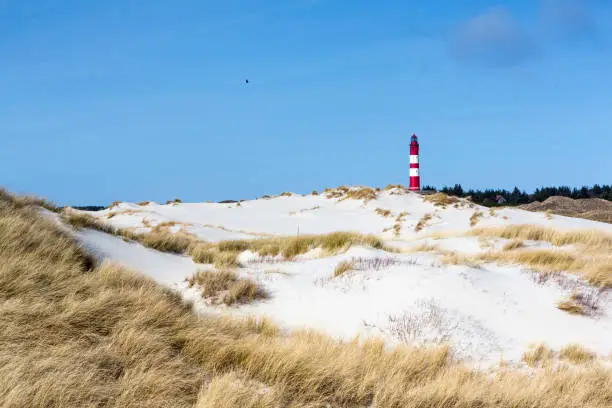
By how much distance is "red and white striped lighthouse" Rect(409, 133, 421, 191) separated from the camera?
132ft

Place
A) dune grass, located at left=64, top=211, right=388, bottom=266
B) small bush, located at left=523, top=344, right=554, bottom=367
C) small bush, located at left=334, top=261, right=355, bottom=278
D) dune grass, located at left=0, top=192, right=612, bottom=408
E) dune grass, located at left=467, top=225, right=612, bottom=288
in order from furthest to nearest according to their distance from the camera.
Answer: dune grass, located at left=64, top=211, right=388, bottom=266 < small bush, located at left=334, top=261, right=355, bottom=278 < dune grass, located at left=467, top=225, right=612, bottom=288 < small bush, located at left=523, top=344, right=554, bottom=367 < dune grass, located at left=0, top=192, right=612, bottom=408

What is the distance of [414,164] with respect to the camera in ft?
133

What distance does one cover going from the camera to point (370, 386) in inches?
163

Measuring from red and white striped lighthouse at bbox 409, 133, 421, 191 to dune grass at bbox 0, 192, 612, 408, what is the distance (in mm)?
35728

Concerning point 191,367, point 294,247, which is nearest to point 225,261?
point 294,247

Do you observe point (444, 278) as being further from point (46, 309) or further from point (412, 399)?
point (46, 309)

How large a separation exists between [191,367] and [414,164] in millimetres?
37938

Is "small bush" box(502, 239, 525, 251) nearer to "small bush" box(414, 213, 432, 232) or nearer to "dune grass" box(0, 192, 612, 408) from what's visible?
"dune grass" box(0, 192, 612, 408)

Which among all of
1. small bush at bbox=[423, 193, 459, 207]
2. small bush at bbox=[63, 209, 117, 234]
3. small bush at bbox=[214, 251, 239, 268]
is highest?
small bush at bbox=[423, 193, 459, 207]

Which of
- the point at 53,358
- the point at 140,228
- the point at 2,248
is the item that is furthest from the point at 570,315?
the point at 140,228

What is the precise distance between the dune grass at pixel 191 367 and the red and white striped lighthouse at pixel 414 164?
3573cm

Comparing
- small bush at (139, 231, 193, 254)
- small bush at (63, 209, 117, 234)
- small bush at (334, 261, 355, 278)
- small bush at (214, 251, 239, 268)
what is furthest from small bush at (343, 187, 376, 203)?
small bush at (334, 261, 355, 278)

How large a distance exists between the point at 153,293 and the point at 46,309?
63.0 inches

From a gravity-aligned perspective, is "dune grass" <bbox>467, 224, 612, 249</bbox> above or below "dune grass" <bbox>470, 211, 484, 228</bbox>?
below
